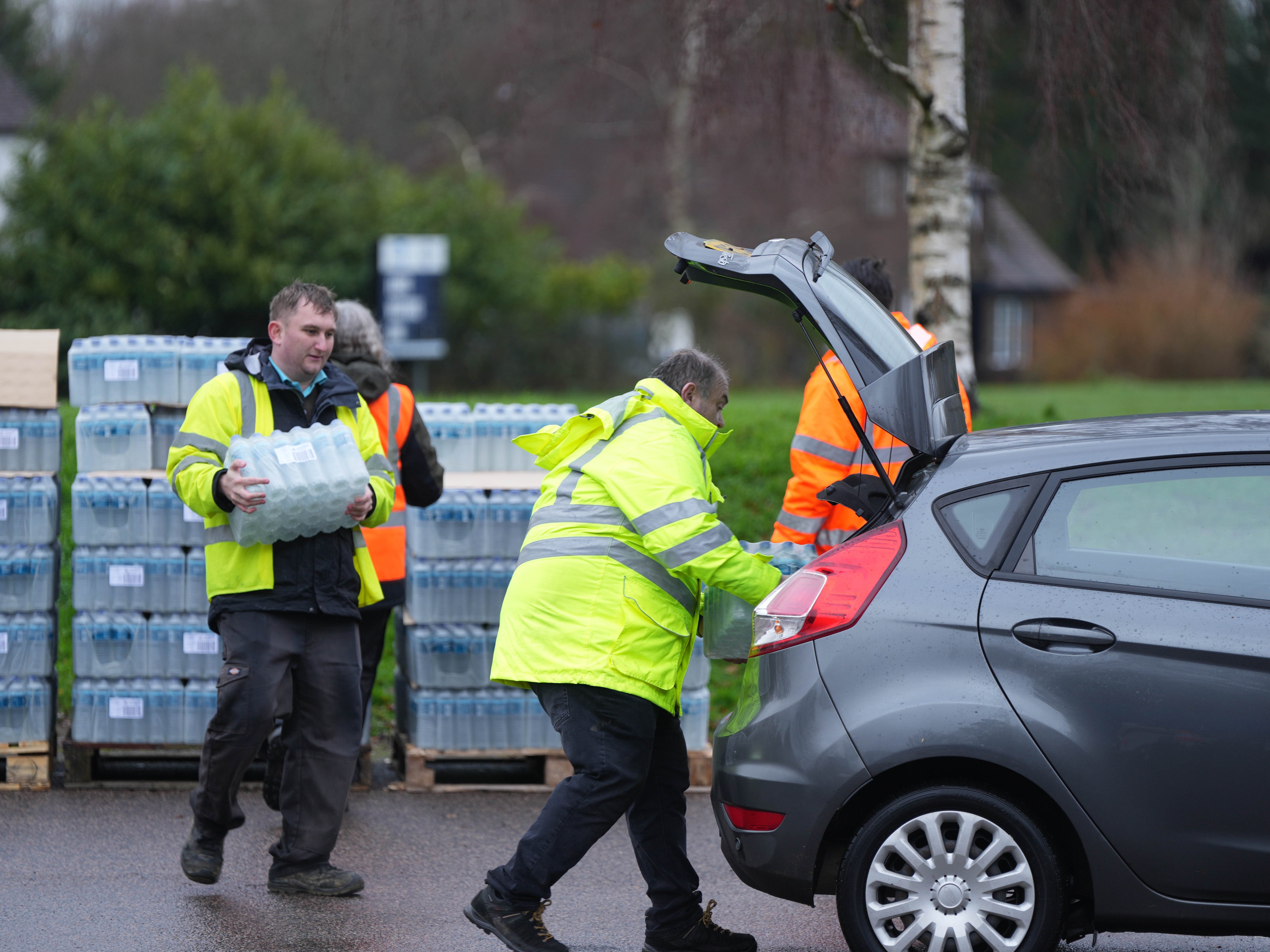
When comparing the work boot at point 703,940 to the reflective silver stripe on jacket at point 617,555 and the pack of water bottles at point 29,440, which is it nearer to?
the reflective silver stripe on jacket at point 617,555

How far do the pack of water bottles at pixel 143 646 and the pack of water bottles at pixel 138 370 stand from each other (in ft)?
3.14

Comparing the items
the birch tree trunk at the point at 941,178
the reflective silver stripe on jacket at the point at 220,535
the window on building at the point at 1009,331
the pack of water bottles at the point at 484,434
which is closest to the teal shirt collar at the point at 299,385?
the reflective silver stripe on jacket at the point at 220,535

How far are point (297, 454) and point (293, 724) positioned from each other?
100 centimetres

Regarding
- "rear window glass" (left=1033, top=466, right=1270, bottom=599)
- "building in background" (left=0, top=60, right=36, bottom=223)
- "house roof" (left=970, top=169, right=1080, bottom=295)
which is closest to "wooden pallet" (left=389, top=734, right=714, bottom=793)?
"rear window glass" (left=1033, top=466, right=1270, bottom=599)

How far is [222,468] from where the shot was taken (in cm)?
464

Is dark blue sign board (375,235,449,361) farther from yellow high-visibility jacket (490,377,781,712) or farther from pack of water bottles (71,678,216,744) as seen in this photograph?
yellow high-visibility jacket (490,377,781,712)

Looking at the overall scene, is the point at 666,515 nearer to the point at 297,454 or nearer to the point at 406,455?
the point at 297,454

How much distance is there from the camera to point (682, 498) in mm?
3982

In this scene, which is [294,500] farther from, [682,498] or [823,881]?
[823,881]

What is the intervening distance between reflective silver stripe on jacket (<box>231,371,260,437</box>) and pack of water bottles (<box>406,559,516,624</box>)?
1625 mm

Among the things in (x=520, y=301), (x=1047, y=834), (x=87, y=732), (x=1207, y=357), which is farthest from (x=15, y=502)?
(x=1207, y=357)

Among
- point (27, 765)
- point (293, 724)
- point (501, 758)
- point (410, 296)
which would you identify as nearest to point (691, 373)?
point (293, 724)

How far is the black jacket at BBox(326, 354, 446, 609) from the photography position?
5.57 metres

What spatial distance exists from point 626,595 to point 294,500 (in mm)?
1216
